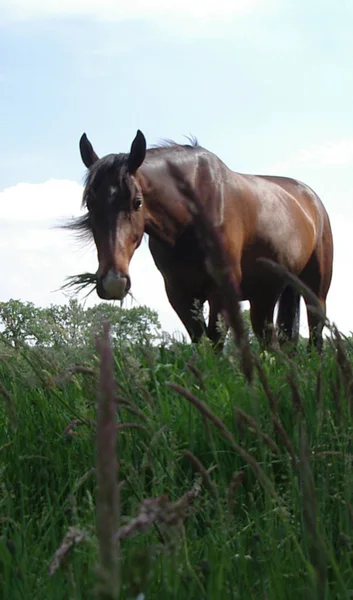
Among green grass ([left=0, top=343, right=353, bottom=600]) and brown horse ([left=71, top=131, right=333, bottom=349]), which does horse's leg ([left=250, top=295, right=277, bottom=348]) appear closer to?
brown horse ([left=71, top=131, right=333, bottom=349])

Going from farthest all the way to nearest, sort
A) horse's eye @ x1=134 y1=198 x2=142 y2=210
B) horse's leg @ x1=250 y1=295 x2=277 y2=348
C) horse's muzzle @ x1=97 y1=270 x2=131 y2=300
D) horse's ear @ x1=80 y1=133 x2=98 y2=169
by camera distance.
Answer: horse's leg @ x1=250 y1=295 x2=277 y2=348 → horse's ear @ x1=80 y1=133 x2=98 y2=169 → horse's eye @ x1=134 y1=198 x2=142 y2=210 → horse's muzzle @ x1=97 y1=270 x2=131 y2=300

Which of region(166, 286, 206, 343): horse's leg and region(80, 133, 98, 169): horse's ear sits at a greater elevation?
region(80, 133, 98, 169): horse's ear

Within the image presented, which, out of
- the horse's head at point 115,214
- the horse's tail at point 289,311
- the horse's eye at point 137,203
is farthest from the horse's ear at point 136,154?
the horse's tail at point 289,311

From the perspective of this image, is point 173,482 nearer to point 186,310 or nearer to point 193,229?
point 193,229

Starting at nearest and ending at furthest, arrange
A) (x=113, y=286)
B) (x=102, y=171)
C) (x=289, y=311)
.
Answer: (x=113, y=286)
(x=102, y=171)
(x=289, y=311)

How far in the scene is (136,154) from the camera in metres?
7.11

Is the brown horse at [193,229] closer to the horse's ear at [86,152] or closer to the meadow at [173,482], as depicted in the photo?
the horse's ear at [86,152]

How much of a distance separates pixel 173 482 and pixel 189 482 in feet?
2.88

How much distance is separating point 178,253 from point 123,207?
110 cm

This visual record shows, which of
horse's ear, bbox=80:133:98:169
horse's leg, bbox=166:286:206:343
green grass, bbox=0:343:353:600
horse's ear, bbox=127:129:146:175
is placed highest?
horse's ear, bbox=80:133:98:169

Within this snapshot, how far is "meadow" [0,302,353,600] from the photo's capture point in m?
0.95

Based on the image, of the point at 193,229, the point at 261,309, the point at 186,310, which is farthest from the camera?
the point at 261,309

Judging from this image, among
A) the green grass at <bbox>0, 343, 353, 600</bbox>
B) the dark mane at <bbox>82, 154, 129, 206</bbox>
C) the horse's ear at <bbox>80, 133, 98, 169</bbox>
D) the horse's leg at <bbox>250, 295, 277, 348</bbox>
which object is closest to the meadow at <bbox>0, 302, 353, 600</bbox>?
the green grass at <bbox>0, 343, 353, 600</bbox>

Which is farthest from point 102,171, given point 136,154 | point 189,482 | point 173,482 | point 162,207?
point 173,482
